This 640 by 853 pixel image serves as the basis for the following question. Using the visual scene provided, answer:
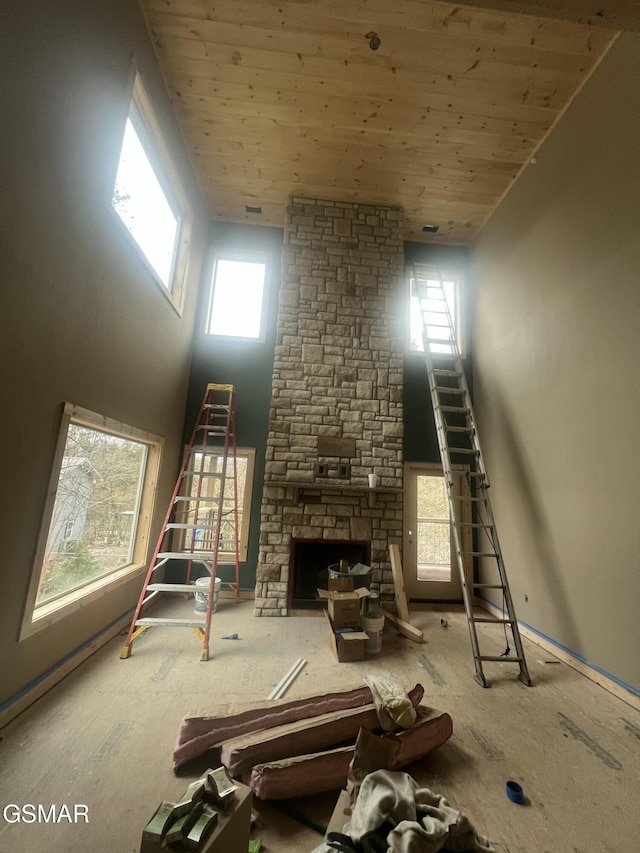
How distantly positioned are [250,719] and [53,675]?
139 cm

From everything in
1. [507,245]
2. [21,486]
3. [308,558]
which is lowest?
[308,558]

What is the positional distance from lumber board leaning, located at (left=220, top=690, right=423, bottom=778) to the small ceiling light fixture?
16.1 ft

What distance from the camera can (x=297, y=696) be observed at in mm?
2018

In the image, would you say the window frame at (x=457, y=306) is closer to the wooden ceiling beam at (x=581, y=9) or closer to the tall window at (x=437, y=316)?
the tall window at (x=437, y=316)

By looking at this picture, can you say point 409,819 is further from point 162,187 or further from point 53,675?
point 162,187

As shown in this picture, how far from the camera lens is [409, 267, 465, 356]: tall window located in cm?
500

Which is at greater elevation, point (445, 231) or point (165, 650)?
point (445, 231)

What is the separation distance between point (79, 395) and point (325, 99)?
3.64m

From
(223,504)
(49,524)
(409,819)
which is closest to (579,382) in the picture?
(409,819)

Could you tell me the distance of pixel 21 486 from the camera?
6.51ft

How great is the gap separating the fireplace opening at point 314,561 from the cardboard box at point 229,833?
8.95ft

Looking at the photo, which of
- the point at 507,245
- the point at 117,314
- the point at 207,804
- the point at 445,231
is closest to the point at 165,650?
the point at 207,804

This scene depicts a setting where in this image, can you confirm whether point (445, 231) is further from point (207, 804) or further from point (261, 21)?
point (207, 804)

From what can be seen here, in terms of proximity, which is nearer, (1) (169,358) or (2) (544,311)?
(2) (544,311)
